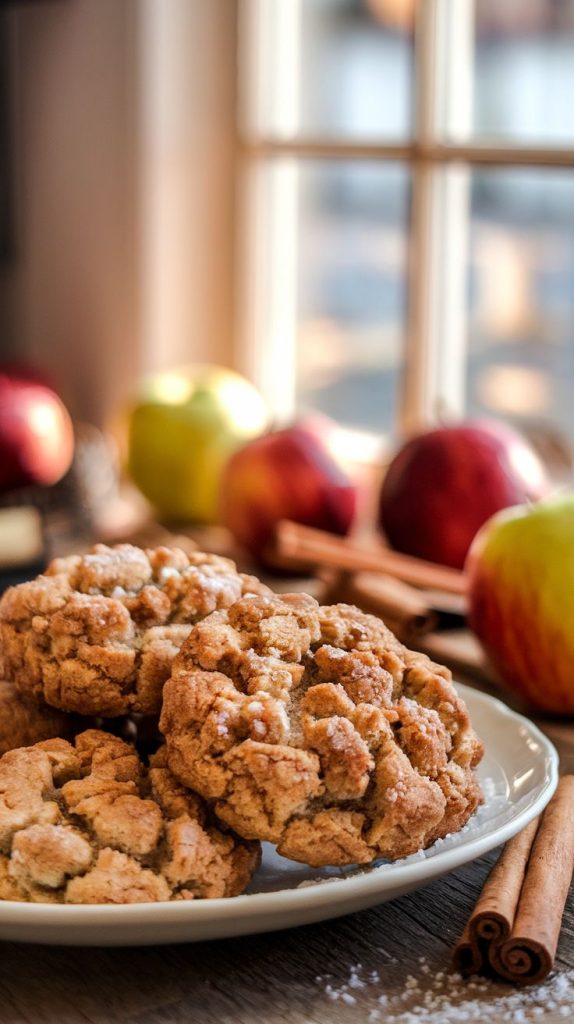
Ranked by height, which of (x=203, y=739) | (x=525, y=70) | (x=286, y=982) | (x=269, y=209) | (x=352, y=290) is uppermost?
(x=525, y=70)

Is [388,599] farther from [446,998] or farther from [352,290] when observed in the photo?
[352,290]

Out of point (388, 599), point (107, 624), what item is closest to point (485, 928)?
point (107, 624)

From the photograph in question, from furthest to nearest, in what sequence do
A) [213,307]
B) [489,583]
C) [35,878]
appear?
[213,307] → [489,583] → [35,878]

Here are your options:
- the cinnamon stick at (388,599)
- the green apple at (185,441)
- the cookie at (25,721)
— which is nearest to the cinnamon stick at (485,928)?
the cookie at (25,721)

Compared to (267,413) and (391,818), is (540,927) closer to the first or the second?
(391,818)

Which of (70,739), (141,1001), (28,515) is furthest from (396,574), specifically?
(141,1001)

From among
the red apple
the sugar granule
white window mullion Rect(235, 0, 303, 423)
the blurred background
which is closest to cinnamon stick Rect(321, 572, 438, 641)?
the red apple

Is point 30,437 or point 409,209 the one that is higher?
point 409,209
